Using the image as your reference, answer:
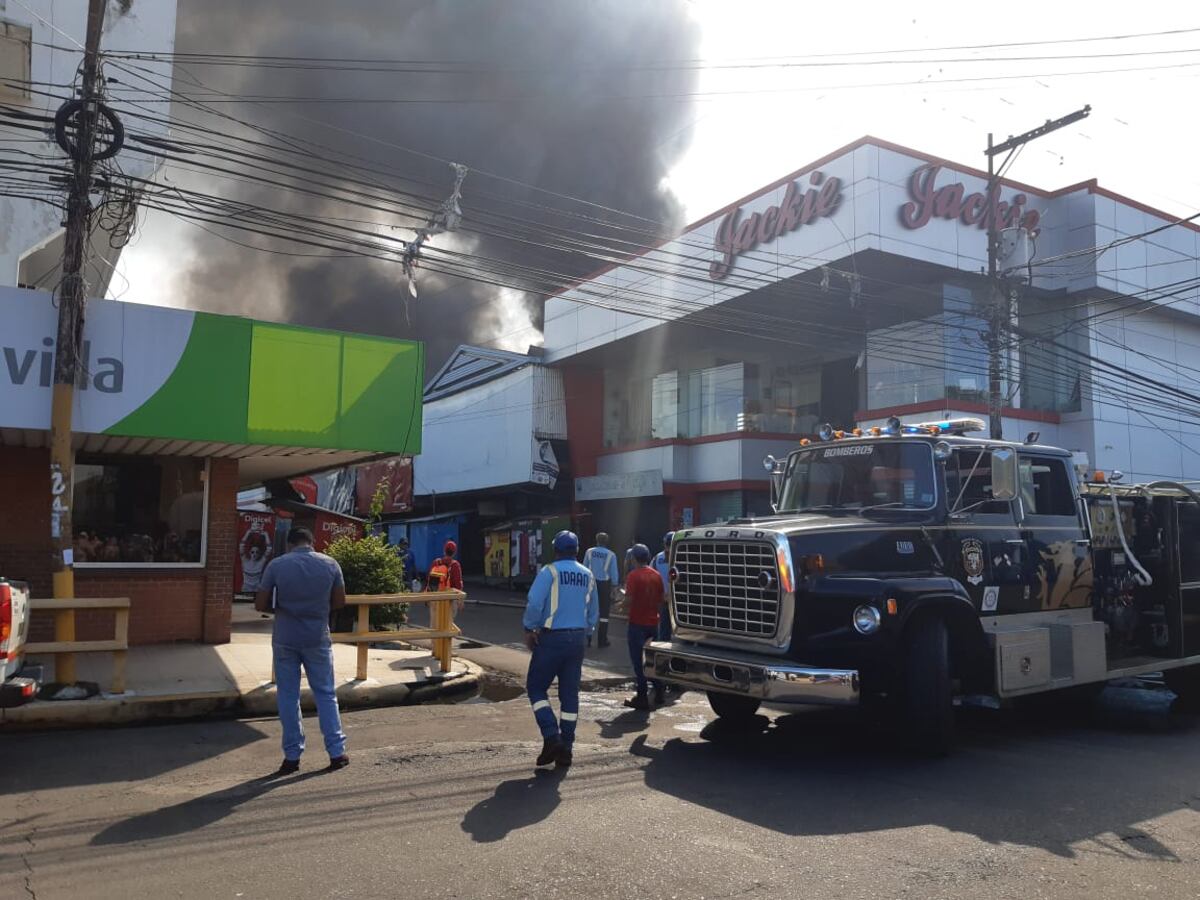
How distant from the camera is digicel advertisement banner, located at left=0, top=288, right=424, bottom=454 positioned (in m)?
9.17

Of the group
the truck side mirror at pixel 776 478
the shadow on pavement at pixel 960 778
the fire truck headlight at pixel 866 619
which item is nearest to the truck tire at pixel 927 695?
the shadow on pavement at pixel 960 778

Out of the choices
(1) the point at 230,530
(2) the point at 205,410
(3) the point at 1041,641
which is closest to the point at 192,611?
(1) the point at 230,530

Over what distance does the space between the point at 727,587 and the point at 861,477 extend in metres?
1.68

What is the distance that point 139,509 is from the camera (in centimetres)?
1184

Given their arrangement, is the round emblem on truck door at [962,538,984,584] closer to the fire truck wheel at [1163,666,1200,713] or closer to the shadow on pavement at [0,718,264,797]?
the fire truck wheel at [1163,666,1200,713]

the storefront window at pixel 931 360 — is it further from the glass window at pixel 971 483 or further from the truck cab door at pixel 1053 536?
the glass window at pixel 971 483

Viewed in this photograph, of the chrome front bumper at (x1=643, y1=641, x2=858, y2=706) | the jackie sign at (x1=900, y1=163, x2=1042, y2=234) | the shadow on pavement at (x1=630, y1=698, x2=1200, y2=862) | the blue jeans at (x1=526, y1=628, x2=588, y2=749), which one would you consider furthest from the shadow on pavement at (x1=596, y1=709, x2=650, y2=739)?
the jackie sign at (x1=900, y1=163, x2=1042, y2=234)

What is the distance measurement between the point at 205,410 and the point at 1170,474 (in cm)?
2581

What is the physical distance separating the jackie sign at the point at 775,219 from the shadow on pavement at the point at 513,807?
64.7 feet

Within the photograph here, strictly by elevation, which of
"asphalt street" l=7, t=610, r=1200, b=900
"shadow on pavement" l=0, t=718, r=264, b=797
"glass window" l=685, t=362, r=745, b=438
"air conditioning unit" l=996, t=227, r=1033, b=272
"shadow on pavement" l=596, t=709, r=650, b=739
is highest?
"air conditioning unit" l=996, t=227, r=1033, b=272

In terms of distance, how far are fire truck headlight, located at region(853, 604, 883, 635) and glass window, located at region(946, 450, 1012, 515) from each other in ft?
4.81

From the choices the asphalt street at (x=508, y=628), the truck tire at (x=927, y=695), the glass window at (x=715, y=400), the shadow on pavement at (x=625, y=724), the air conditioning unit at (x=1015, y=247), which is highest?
the air conditioning unit at (x=1015, y=247)

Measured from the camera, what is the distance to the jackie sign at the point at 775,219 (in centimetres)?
2344

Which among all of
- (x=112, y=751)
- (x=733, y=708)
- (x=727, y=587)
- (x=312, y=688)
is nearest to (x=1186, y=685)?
(x=733, y=708)
